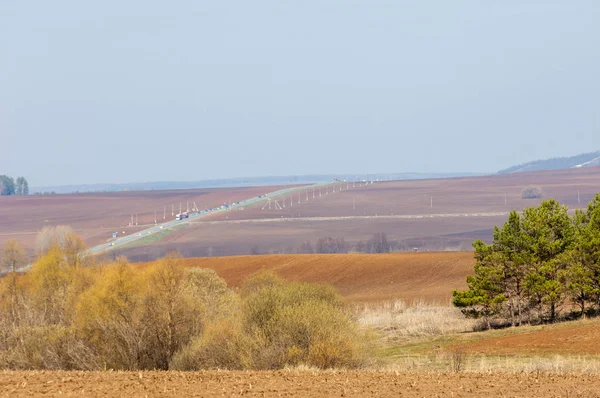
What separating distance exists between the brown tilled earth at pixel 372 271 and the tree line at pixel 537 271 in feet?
37.8

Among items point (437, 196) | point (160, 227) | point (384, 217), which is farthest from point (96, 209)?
point (437, 196)

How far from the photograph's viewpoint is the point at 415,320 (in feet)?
147

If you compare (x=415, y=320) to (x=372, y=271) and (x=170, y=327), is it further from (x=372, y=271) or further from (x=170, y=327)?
(x=372, y=271)

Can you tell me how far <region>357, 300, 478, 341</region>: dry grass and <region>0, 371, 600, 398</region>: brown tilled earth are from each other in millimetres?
17939

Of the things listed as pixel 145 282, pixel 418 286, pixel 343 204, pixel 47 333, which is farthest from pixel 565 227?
pixel 343 204

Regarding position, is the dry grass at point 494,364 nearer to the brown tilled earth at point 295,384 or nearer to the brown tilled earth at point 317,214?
the brown tilled earth at point 295,384

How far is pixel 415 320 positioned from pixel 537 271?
21.7 feet

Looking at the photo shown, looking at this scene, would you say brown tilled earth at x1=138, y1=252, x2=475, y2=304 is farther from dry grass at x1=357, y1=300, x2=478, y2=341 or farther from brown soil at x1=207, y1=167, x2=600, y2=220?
brown soil at x1=207, y1=167, x2=600, y2=220

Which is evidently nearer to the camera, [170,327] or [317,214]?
[170,327]

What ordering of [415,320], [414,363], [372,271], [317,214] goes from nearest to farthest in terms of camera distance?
[414,363]
[415,320]
[372,271]
[317,214]

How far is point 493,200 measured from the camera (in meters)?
134

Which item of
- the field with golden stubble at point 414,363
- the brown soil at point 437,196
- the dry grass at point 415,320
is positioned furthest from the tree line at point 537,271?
the brown soil at point 437,196

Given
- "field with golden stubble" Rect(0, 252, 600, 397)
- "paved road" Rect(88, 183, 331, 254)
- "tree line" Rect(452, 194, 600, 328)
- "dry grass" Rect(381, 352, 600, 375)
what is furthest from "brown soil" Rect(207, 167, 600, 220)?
"dry grass" Rect(381, 352, 600, 375)

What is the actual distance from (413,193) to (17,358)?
119414 millimetres
